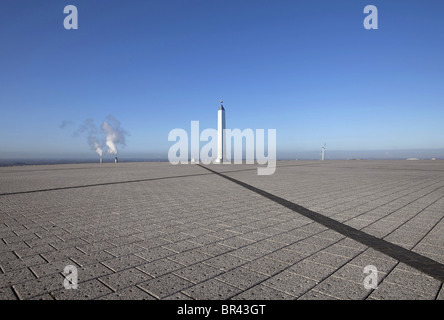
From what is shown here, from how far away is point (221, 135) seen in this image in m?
37.1

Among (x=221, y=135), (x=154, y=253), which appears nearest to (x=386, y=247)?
(x=154, y=253)

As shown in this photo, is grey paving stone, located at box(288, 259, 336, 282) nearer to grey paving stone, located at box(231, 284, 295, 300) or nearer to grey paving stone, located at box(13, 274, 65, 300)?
grey paving stone, located at box(231, 284, 295, 300)

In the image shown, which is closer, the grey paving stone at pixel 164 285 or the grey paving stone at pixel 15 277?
the grey paving stone at pixel 164 285

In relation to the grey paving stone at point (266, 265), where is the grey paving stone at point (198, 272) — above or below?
below

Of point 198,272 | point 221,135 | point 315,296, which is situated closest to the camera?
point 315,296

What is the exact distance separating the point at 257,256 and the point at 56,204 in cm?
594

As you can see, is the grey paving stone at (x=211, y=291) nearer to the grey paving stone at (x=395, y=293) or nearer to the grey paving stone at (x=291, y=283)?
the grey paving stone at (x=291, y=283)

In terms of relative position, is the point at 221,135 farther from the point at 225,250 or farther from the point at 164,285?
the point at 164,285

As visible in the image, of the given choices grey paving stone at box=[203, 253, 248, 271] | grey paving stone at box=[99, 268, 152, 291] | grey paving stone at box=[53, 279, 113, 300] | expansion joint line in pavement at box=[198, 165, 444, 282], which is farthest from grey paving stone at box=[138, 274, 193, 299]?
expansion joint line in pavement at box=[198, 165, 444, 282]

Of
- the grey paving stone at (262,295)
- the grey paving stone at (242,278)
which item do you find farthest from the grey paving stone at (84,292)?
the grey paving stone at (262,295)

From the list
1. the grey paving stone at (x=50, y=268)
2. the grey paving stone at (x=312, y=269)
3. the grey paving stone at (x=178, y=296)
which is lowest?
the grey paving stone at (x=178, y=296)

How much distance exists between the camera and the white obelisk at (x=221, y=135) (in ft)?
120

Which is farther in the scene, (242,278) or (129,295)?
(242,278)
